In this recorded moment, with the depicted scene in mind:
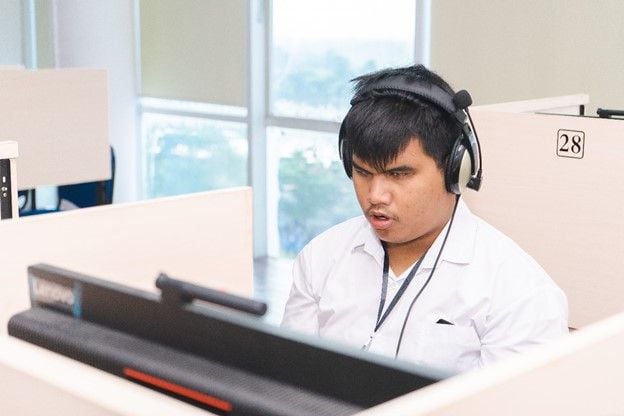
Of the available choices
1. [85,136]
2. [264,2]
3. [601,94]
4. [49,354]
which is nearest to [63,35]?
[264,2]

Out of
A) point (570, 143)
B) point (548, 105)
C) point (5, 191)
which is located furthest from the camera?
point (548, 105)

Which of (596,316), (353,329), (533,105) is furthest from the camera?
(533,105)

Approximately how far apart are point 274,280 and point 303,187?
0.55 m

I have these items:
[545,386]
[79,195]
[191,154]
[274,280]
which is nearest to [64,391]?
[545,386]

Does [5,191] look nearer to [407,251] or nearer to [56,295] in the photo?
[407,251]

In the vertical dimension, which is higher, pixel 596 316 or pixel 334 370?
pixel 334 370

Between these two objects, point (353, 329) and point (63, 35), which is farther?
point (63, 35)

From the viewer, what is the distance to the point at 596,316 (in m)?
2.13

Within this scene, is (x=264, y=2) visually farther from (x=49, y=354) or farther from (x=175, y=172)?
(x=49, y=354)

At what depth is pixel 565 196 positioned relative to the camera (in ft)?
6.98

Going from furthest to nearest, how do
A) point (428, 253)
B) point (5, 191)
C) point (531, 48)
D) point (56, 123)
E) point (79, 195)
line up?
point (79, 195), point (531, 48), point (56, 123), point (5, 191), point (428, 253)

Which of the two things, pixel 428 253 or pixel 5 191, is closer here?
pixel 428 253

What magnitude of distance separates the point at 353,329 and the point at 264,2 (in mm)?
3738

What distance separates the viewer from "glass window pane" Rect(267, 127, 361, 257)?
4.88m
